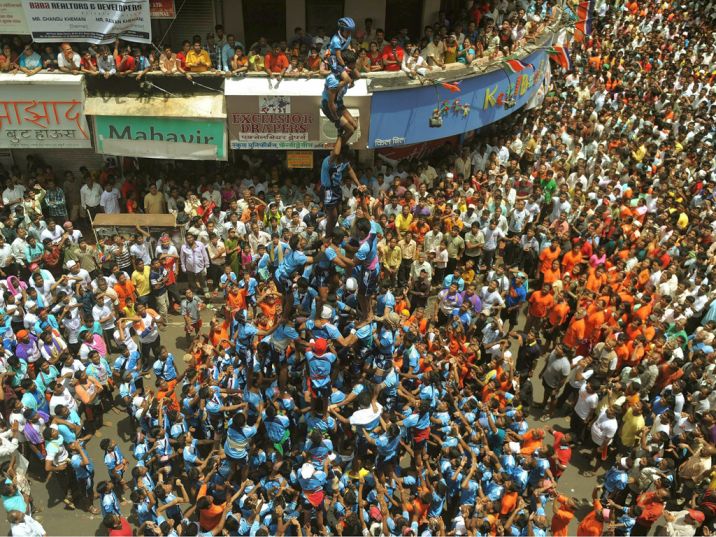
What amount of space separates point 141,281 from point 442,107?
316 inches

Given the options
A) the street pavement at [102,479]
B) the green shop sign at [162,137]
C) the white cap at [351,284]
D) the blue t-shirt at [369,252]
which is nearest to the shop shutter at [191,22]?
the green shop sign at [162,137]

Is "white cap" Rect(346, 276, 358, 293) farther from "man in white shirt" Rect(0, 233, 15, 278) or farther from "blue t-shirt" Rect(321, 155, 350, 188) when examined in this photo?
"man in white shirt" Rect(0, 233, 15, 278)

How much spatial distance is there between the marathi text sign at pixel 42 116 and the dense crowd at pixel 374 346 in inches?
32.3

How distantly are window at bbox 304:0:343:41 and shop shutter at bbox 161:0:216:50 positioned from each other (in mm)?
2307

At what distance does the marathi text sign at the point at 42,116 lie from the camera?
14430mm

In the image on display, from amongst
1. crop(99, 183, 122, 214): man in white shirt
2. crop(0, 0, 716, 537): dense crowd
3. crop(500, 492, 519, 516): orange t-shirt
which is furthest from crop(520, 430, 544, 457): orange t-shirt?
crop(99, 183, 122, 214): man in white shirt

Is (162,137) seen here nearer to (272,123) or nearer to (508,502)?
(272,123)

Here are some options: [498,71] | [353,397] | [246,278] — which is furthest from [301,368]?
[498,71]

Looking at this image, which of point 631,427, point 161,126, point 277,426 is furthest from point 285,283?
point 161,126

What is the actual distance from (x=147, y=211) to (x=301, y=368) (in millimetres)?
7049

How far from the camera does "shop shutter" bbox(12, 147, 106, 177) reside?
1603cm

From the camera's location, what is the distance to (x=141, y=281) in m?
12.3

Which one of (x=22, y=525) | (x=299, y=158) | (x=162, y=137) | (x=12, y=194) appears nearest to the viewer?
(x=22, y=525)

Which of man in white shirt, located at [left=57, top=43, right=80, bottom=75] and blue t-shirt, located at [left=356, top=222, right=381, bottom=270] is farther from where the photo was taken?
man in white shirt, located at [left=57, top=43, right=80, bottom=75]
